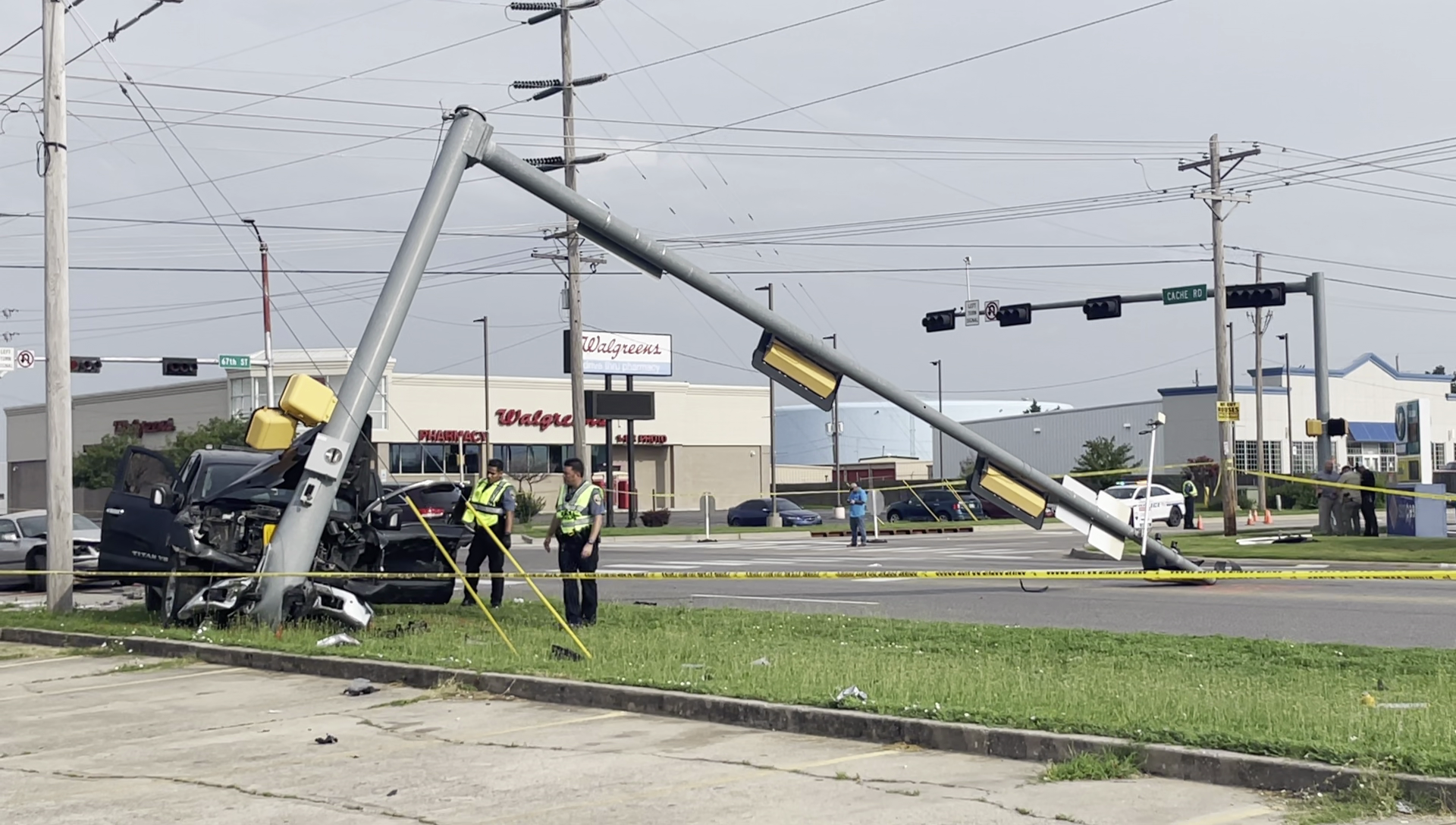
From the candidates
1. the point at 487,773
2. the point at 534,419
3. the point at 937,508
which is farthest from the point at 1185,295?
the point at 534,419

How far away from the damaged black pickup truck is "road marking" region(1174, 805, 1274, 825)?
9301 millimetres

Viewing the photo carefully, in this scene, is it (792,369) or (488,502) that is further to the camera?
(488,502)

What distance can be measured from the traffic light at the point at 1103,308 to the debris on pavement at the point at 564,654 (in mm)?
26466

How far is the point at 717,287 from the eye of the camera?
16.1m

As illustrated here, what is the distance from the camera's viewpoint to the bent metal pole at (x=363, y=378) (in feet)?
47.0

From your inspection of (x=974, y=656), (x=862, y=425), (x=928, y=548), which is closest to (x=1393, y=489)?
(x=928, y=548)

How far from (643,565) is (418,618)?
1273cm

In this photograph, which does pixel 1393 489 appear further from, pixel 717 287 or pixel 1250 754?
pixel 1250 754

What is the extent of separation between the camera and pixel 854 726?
8.69 m

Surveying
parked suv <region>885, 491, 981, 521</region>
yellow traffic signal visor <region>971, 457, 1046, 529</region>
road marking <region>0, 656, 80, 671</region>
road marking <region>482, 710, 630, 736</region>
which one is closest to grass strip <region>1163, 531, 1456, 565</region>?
yellow traffic signal visor <region>971, 457, 1046, 529</region>

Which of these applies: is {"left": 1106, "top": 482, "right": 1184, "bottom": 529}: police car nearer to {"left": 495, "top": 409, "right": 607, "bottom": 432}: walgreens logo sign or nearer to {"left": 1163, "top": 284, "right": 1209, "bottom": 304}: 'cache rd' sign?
{"left": 1163, "top": 284, "right": 1209, "bottom": 304}: 'cache rd' sign

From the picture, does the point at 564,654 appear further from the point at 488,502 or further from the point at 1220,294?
the point at 1220,294

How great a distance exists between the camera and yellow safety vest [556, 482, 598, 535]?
13.7 m

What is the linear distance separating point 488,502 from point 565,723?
721 centimetres
